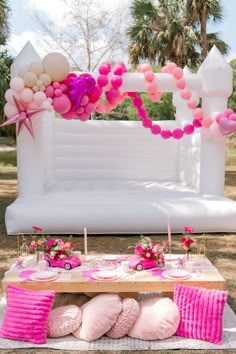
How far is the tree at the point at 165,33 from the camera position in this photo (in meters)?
14.2

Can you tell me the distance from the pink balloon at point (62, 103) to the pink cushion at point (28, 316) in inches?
115

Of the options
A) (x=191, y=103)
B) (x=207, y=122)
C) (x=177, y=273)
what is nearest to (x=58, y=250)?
(x=177, y=273)

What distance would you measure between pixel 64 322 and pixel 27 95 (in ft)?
10.1

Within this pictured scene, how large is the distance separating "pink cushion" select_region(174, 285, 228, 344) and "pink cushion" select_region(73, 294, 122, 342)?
15.6 inches

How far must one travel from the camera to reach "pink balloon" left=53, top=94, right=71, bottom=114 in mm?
5430

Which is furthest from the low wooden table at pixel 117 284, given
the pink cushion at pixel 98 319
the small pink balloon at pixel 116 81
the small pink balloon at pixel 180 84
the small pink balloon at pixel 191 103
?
the small pink balloon at pixel 191 103

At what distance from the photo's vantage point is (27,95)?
5.30 m

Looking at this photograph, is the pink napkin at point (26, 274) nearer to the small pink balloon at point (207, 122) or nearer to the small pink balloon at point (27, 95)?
the small pink balloon at point (27, 95)

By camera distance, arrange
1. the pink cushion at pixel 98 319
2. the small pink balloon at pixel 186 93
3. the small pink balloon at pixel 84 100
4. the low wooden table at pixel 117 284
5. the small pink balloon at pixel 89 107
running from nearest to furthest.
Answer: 1. the pink cushion at pixel 98 319
2. the low wooden table at pixel 117 284
3. the small pink balloon at pixel 84 100
4. the small pink balloon at pixel 89 107
5. the small pink balloon at pixel 186 93

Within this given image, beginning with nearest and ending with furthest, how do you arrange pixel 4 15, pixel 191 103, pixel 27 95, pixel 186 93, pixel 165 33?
pixel 27 95
pixel 186 93
pixel 191 103
pixel 4 15
pixel 165 33

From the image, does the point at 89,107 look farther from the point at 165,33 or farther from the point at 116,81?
the point at 165,33

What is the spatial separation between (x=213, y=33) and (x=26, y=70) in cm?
1099

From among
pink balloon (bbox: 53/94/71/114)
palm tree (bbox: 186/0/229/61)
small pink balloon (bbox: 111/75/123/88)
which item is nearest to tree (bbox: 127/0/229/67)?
palm tree (bbox: 186/0/229/61)

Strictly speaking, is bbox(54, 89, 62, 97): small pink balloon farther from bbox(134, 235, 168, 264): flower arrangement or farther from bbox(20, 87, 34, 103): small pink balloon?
bbox(134, 235, 168, 264): flower arrangement
